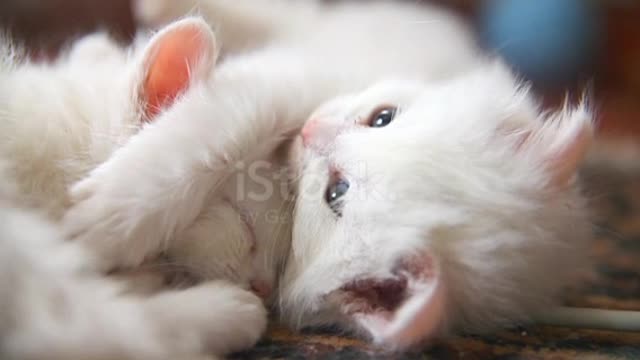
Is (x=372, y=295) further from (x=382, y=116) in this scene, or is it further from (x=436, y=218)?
(x=382, y=116)

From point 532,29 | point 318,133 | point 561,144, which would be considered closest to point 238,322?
point 318,133

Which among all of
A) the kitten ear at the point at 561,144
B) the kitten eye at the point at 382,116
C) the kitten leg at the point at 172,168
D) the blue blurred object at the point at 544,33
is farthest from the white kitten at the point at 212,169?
the blue blurred object at the point at 544,33

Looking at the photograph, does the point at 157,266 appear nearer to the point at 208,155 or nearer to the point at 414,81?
the point at 208,155

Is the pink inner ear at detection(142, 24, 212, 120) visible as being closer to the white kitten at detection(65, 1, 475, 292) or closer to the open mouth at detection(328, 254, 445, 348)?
the white kitten at detection(65, 1, 475, 292)

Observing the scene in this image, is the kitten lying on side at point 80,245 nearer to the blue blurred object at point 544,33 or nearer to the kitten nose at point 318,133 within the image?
the kitten nose at point 318,133

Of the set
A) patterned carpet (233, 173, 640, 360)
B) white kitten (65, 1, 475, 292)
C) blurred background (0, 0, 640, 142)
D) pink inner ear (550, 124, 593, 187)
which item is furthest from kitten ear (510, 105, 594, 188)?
blurred background (0, 0, 640, 142)

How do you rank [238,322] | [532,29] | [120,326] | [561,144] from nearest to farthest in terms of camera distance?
[120,326], [238,322], [561,144], [532,29]

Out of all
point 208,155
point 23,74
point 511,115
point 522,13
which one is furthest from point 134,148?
point 522,13
